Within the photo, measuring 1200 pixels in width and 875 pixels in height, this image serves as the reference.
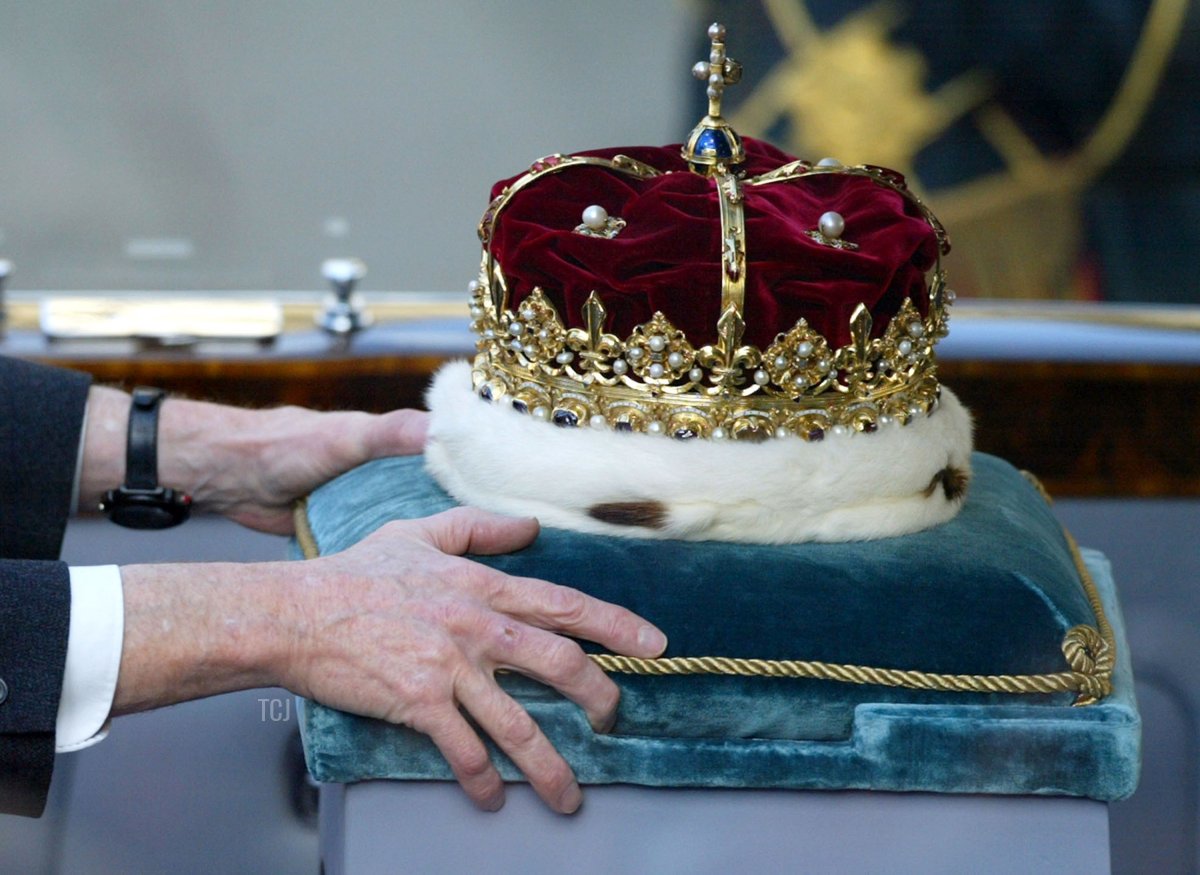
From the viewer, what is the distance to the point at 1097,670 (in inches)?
33.2

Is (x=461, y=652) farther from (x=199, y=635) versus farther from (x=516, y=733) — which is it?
(x=199, y=635)

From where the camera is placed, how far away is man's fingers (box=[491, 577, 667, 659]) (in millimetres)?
812

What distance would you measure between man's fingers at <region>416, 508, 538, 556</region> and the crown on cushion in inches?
3.0

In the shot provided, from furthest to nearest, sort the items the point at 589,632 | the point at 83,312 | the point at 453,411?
the point at 83,312, the point at 453,411, the point at 589,632

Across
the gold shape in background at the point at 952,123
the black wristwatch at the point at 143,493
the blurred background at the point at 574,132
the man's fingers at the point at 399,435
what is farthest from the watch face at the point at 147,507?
the gold shape in background at the point at 952,123

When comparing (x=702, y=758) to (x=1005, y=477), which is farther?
(x=1005, y=477)

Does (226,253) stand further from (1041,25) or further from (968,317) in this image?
(1041,25)

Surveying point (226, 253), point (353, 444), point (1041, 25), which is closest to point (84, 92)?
point (226, 253)

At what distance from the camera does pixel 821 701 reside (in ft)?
2.73

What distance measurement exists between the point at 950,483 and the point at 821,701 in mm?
Result: 195

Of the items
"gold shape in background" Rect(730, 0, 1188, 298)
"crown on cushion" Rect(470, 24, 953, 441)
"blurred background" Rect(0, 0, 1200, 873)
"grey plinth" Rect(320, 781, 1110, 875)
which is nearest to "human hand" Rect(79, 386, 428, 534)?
"crown on cushion" Rect(470, 24, 953, 441)

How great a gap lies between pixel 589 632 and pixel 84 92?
158 cm

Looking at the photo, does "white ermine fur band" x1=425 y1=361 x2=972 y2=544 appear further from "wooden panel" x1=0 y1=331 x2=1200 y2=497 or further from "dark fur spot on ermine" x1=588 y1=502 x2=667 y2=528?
"wooden panel" x1=0 y1=331 x2=1200 y2=497

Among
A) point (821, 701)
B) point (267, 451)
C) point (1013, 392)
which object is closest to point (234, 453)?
point (267, 451)
